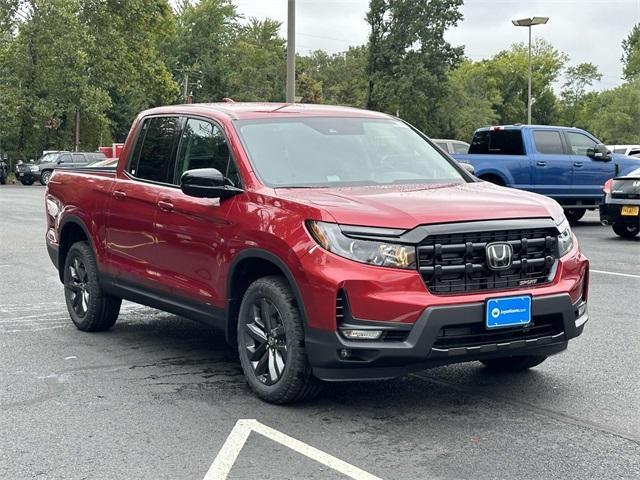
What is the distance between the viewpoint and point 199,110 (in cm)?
662

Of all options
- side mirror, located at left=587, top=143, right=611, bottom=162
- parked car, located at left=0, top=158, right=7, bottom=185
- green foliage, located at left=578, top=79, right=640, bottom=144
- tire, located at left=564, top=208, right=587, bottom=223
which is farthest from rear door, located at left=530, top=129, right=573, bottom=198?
green foliage, located at left=578, top=79, right=640, bottom=144

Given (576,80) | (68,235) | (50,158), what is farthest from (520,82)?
(68,235)

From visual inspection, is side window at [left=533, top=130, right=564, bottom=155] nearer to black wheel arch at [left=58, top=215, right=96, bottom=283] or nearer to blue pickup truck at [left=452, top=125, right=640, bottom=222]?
blue pickup truck at [left=452, top=125, right=640, bottom=222]

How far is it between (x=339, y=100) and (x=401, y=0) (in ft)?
89.9

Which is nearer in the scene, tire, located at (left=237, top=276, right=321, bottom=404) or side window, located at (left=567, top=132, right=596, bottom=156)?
tire, located at (left=237, top=276, right=321, bottom=404)

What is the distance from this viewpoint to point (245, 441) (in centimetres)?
468

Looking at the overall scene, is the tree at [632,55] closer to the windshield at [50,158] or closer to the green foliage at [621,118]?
the green foliage at [621,118]

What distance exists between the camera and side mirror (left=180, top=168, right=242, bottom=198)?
567 cm

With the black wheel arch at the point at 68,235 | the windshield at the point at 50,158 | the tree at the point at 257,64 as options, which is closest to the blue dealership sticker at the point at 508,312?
the black wheel arch at the point at 68,235

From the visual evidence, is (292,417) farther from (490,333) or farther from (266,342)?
(490,333)

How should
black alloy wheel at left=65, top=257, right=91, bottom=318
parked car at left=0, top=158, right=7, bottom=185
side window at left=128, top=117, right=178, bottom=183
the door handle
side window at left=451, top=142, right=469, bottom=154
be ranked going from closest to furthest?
the door handle
side window at left=128, top=117, right=178, bottom=183
black alloy wheel at left=65, top=257, right=91, bottom=318
side window at left=451, top=142, right=469, bottom=154
parked car at left=0, top=158, right=7, bottom=185

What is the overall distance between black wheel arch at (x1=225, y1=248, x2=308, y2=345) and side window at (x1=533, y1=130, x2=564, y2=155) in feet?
46.8

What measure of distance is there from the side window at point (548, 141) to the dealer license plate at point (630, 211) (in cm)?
333

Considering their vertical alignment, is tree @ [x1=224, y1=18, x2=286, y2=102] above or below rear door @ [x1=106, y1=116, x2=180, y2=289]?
above
